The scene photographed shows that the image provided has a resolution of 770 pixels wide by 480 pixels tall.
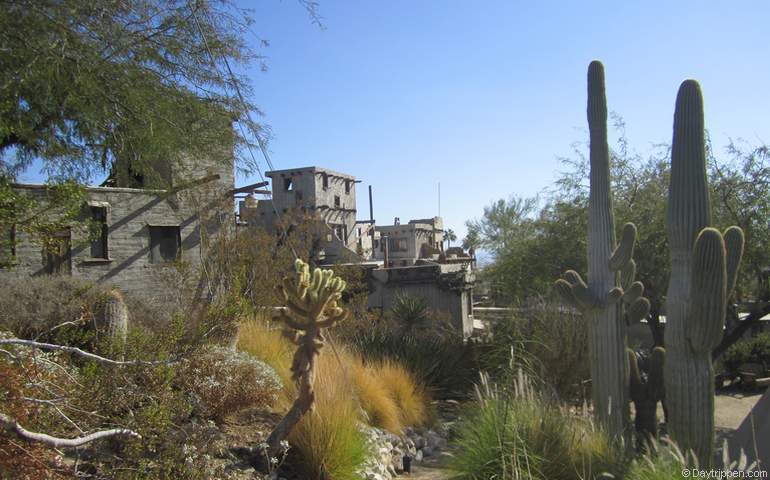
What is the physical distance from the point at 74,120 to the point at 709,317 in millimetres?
7389

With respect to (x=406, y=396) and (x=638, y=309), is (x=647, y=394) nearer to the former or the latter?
(x=638, y=309)

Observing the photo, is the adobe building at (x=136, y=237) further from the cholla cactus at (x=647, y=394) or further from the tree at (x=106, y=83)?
the cholla cactus at (x=647, y=394)

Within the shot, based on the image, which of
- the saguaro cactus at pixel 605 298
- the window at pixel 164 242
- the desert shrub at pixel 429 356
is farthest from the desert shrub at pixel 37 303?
the saguaro cactus at pixel 605 298

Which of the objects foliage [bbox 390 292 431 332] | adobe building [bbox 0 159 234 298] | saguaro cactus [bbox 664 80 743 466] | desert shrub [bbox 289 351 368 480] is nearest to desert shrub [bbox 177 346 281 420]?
desert shrub [bbox 289 351 368 480]

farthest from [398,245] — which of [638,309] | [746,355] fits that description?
[638,309]

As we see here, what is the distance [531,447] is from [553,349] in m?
4.45

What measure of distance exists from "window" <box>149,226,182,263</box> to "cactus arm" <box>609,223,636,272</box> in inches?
640

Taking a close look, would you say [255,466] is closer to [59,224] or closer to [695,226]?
[59,224]

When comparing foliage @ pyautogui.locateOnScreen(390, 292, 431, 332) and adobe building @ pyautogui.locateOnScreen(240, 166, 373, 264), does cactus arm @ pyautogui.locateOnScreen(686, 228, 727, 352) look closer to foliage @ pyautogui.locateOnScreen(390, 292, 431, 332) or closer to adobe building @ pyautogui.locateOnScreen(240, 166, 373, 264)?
foliage @ pyautogui.locateOnScreen(390, 292, 431, 332)

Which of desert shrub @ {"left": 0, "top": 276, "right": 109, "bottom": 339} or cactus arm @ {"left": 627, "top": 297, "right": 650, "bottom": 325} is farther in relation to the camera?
desert shrub @ {"left": 0, "top": 276, "right": 109, "bottom": 339}

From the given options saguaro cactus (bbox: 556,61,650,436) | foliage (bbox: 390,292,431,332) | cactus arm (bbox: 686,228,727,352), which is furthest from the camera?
foliage (bbox: 390,292,431,332)

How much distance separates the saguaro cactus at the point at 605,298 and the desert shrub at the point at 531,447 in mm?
939

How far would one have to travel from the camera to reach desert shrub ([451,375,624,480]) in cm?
486

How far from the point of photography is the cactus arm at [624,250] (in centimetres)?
677
